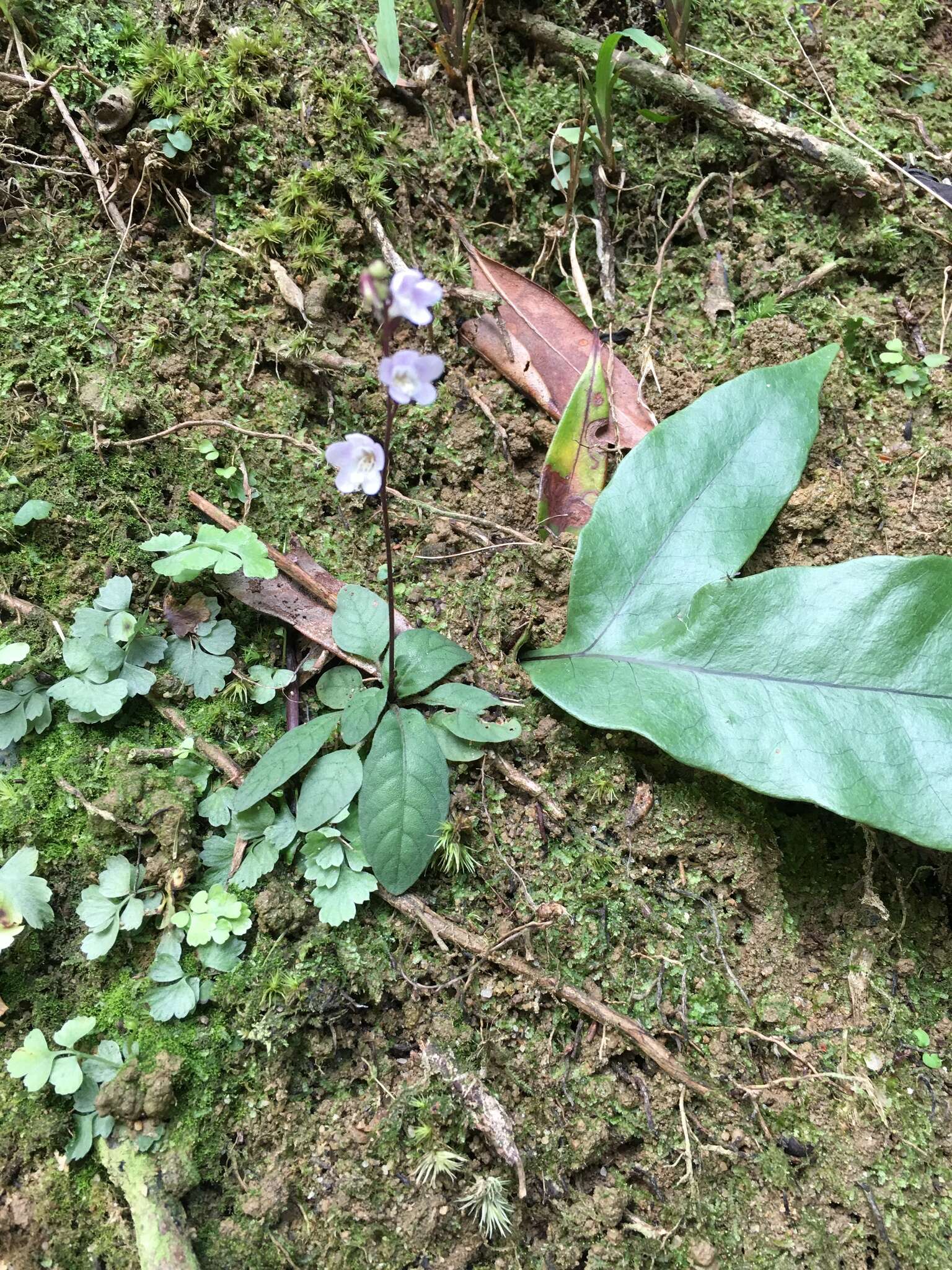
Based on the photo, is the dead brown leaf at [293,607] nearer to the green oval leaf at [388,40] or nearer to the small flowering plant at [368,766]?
the small flowering plant at [368,766]

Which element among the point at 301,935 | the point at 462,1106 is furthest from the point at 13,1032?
the point at 462,1106

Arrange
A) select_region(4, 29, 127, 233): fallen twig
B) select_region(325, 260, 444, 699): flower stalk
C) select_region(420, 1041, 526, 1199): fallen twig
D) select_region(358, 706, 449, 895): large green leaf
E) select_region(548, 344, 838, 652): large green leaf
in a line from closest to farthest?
select_region(325, 260, 444, 699): flower stalk < select_region(420, 1041, 526, 1199): fallen twig < select_region(358, 706, 449, 895): large green leaf < select_region(548, 344, 838, 652): large green leaf < select_region(4, 29, 127, 233): fallen twig

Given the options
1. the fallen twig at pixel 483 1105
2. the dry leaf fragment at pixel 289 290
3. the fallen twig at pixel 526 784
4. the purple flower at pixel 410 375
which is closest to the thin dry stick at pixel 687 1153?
the fallen twig at pixel 483 1105

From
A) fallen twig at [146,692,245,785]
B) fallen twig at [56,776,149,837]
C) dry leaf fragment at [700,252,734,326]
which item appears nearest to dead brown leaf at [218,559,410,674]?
fallen twig at [146,692,245,785]

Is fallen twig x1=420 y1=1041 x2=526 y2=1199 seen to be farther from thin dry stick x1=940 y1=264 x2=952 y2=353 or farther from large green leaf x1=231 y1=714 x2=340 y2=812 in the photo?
thin dry stick x1=940 y1=264 x2=952 y2=353

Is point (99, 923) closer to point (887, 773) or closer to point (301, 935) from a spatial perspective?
point (301, 935)

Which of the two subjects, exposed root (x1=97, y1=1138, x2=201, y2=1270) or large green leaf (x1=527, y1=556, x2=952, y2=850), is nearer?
exposed root (x1=97, y1=1138, x2=201, y2=1270)

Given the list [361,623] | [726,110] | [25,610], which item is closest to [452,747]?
[361,623]
